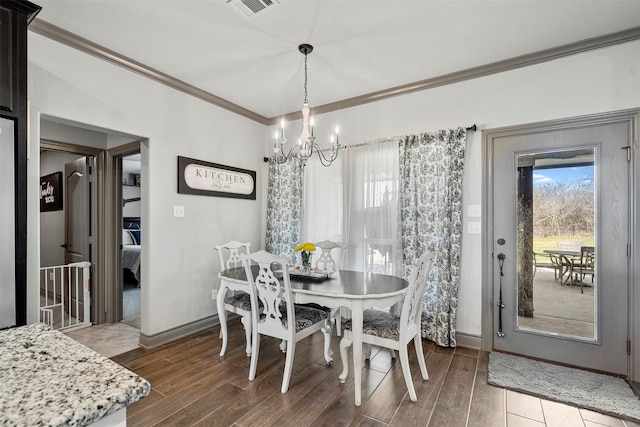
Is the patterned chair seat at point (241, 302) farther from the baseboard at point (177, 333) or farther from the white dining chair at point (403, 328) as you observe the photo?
the white dining chair at point (403, 328)

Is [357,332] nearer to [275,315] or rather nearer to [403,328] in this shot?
[403,328]

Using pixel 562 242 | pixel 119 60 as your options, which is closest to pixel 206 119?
pixel 119 60

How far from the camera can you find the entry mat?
2.06 metres

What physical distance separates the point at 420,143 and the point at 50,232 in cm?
526

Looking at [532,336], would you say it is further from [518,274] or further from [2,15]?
[2,15]

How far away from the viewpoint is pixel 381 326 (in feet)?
7.49

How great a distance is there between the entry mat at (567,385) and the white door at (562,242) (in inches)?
6.2

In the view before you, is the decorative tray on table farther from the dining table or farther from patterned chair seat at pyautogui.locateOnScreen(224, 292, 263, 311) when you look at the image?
patterned chair seat at pyautogui.locateOnScreen(224, 292, 263, 311)

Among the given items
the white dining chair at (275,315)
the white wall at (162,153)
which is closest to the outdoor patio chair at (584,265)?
the white dining chair at (275,315)

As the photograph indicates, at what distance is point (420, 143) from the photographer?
3.18m

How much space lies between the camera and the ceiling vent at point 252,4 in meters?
2.07

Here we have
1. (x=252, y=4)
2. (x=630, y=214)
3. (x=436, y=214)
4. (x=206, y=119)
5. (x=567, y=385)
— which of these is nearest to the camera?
(x=252, y=4)

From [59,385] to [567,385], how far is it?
3.04 m

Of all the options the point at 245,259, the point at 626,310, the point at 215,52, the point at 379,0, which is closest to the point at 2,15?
the point at 215,52
